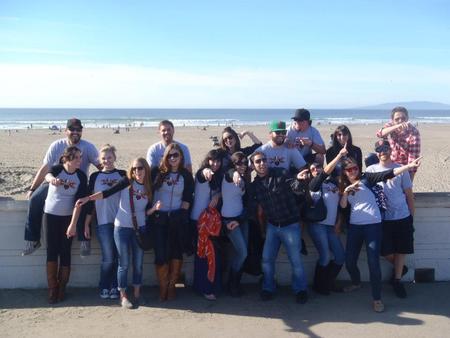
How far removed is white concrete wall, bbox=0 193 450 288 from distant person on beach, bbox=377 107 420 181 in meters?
0.60

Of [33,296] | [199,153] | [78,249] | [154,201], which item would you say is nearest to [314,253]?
[154,201]

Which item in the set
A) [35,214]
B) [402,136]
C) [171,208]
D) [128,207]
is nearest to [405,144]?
[402,136]

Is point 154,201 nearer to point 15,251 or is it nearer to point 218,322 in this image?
point 218,322

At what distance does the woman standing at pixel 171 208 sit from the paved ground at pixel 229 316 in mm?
535

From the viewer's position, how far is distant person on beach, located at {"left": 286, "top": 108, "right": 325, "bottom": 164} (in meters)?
6.30

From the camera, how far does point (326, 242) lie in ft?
18.3

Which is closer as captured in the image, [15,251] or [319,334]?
[319,334]

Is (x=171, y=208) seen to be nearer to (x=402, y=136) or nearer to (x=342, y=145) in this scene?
(x=342, y=145)

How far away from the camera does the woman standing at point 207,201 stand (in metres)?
5.53

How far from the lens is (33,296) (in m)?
5.64

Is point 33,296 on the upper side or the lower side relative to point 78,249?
lower

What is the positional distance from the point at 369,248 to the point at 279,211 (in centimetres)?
109

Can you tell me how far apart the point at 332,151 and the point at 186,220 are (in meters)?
2.10

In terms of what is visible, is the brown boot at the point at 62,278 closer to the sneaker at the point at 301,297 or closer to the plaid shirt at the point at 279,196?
the plaid shirt at the point at 279,196
